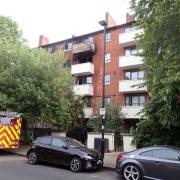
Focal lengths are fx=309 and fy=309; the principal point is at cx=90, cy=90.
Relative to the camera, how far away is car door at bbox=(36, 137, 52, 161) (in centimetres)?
1484

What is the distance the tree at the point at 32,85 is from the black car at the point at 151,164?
10900mm

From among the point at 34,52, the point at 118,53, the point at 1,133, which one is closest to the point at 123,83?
the point at 118,53

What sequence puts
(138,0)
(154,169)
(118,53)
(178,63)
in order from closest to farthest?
(154,169) → (178,63) → (138,0) → (118,53)

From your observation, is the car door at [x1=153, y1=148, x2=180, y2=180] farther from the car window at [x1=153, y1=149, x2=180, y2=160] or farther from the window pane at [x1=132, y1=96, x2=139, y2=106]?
the window pane at [x1=132, y1=96, x2=139, y2=106]

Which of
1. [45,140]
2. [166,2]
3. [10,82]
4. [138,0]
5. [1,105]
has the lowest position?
[45,140]

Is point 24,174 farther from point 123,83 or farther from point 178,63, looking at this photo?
point 123,83

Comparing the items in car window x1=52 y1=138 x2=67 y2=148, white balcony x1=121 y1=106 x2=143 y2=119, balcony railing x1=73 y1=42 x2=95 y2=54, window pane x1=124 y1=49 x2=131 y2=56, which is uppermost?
balcony railing x1=73 y1=42 x2=95 y2=54

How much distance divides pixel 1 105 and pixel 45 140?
7.29 meters

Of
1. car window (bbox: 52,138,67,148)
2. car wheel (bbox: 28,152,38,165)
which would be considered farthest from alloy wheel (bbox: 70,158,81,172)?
car wheel (bbox: 28,152,38,165)

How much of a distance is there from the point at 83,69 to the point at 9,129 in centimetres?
1846

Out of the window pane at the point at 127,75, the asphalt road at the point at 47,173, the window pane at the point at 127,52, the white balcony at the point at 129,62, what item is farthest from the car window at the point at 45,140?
the window pane at the point at 127,52

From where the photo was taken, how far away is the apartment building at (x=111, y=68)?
32.2 metres

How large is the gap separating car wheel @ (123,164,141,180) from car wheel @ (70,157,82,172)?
→ 2400 millimetres

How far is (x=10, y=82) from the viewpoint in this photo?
21859 millimetres
